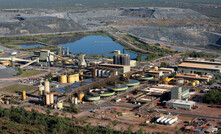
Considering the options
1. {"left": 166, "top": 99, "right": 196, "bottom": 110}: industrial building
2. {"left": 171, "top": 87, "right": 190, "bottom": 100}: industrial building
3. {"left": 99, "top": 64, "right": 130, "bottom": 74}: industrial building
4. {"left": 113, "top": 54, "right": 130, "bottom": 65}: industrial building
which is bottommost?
{"left": 166, "top": 99, "right": 196, "bottom": 110}: industrial building

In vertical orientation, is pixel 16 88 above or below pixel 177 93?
below

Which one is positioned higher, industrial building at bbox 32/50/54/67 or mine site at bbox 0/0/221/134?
industrial building at bbox 32/50/54/67

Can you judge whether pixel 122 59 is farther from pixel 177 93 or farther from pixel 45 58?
pixel 177 93

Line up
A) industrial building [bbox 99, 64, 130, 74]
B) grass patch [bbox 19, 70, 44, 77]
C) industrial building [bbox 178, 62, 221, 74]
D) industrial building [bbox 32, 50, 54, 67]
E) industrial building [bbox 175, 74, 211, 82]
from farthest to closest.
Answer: industrial building [bbox 32, 50, 54, 67]
grass patch [bbox 19, 70, 44, 77]
industrial building [bbox 178, 62, 221, 74]
industrial building [bbox 99, 64, 130, 74]
industrial building [bbox 175, 74, 211, 82]

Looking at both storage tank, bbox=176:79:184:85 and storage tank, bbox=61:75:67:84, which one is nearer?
storage tank, bbox=176:79:184:85

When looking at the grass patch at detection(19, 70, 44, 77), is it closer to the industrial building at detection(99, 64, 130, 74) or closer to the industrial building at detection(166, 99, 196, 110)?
the industrial building at detection(99, 64, 130, 74)

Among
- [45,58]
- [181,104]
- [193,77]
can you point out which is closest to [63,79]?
[45,58]

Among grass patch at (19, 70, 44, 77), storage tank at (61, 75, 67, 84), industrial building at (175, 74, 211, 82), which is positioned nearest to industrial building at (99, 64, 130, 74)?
industrial building at (175, 74, 211, 82)

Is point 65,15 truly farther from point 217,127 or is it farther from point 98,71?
point 217,127

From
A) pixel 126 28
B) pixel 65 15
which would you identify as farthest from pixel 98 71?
pixel 65 15

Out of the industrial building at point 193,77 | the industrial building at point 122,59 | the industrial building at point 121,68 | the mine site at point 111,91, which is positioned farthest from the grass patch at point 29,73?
the industrial building at point 193,77

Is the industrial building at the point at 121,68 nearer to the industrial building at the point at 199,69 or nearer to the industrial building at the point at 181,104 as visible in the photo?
the industrial building at the point at 199,69
